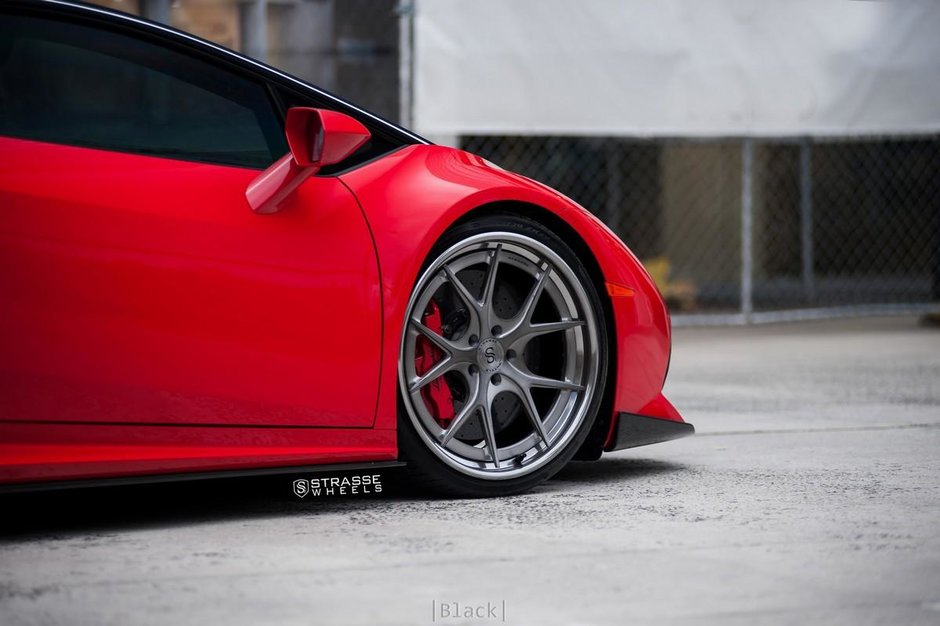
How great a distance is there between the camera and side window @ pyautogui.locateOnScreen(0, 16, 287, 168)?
11.5 ft

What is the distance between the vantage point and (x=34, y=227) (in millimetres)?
3334

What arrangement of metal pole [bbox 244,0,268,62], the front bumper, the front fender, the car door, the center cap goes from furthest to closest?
metal pole [bbox 244,0,268,62] → the front bumper → the center cap → the front fender → the car door

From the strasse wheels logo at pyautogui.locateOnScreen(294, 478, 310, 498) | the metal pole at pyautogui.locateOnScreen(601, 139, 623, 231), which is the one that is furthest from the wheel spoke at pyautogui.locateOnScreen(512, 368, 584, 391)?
the metal pole at pyautogui.locateOnScreen(601, 139, 623, 231)

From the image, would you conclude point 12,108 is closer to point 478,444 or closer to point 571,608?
point 478,444

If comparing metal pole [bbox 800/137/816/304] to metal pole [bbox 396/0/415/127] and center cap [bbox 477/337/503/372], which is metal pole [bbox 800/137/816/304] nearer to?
metal pole [bbox 396/0/415/127]

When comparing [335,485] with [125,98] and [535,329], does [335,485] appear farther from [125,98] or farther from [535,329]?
[125,98]

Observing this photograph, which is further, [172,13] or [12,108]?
[172,13]

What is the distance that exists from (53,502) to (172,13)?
503 cm

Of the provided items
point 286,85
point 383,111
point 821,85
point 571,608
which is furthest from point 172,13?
point 571,608

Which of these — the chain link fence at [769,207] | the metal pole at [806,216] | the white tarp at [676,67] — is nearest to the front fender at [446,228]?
the white tarp at [676,67]

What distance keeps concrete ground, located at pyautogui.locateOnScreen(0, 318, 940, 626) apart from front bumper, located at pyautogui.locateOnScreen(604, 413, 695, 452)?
Answer: 0.40ft

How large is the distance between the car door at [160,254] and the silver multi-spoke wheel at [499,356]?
0.73ft

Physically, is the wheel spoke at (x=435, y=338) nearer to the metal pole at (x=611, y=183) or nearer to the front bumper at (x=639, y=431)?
the front bumper at (x=639, y=431)

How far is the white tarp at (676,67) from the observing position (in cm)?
906
